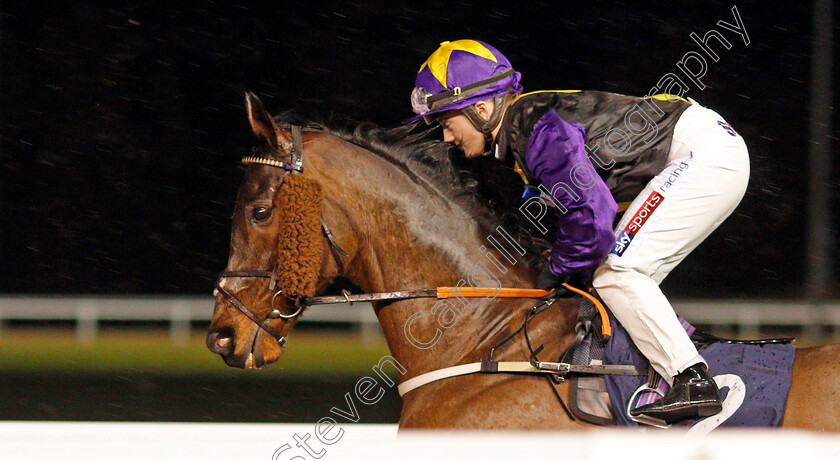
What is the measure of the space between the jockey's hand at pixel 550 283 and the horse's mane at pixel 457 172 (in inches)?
3.6

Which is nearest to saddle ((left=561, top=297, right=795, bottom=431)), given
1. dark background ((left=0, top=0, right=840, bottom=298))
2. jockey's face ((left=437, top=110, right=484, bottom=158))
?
jockey's face ((left=437, top=110, right=484, bottom=158))

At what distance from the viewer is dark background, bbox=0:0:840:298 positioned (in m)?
16.1

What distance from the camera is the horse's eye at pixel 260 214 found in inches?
96.6

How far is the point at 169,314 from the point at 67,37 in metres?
10.7

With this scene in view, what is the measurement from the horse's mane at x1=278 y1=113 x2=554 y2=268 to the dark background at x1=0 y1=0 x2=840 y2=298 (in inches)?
491

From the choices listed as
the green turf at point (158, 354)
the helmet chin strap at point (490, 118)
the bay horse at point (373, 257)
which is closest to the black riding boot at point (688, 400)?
the bay horse at point (373, 257)

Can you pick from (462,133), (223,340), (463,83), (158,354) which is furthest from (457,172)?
(158,354)

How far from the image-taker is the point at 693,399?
2.10 meters

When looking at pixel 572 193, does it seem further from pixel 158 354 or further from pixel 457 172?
pixel 158 354

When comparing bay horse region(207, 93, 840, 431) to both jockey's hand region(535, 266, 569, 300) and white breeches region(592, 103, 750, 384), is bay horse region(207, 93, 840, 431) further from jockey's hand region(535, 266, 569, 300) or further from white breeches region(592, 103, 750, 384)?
white breeches region(592, 103, 750, 384)

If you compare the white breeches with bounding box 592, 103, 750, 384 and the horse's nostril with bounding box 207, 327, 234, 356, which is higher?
the white breeches with bounding box 592, 103, 750, 384

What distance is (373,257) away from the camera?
2.50m

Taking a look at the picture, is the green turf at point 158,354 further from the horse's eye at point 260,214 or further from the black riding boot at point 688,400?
the black riding boot at point 688,400

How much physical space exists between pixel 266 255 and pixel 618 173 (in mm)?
1191
